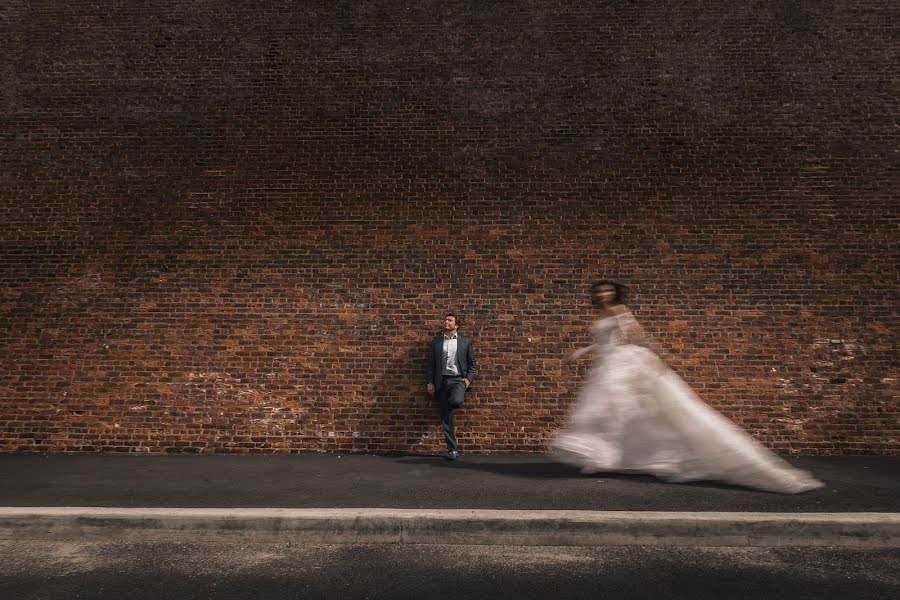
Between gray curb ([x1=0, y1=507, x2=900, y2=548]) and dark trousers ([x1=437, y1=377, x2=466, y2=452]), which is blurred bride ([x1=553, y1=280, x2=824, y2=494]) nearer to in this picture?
gray curb ([x1=0, y1=507, x2=900, y2=548])

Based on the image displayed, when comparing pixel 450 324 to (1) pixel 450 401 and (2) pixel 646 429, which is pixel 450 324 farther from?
(2) pixel 646 429

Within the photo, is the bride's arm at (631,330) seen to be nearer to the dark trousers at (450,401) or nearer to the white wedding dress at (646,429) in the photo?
the white wedding dress at (646,429)

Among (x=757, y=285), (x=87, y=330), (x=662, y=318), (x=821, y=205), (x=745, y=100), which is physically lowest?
(x=87, y=330)

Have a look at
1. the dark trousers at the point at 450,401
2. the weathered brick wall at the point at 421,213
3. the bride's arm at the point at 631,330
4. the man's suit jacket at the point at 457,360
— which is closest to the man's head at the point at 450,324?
the man's suit jacket at the point at 457,360

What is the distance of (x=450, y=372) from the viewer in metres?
5.60

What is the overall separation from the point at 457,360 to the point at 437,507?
7.14ft

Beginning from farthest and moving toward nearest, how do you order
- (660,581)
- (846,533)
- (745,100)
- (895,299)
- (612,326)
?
1. (745,100)
2. (895,299)
3. (612,326)
4. (846,533)
5. (660,581)

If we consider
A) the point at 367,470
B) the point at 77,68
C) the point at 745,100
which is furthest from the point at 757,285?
the point at 77,68

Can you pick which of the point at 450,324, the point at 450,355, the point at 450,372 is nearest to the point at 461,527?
the point at 450,372

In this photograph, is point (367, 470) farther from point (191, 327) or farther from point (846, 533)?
point (846, 533)

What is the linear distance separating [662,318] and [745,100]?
3.51 metres

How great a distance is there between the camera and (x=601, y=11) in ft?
23.4

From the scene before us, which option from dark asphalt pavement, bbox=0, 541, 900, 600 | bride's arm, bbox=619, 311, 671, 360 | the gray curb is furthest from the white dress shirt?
dark asphalt pavement, bbox=0, 541, 900, 600

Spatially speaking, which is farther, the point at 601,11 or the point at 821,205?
the point at 601,11
